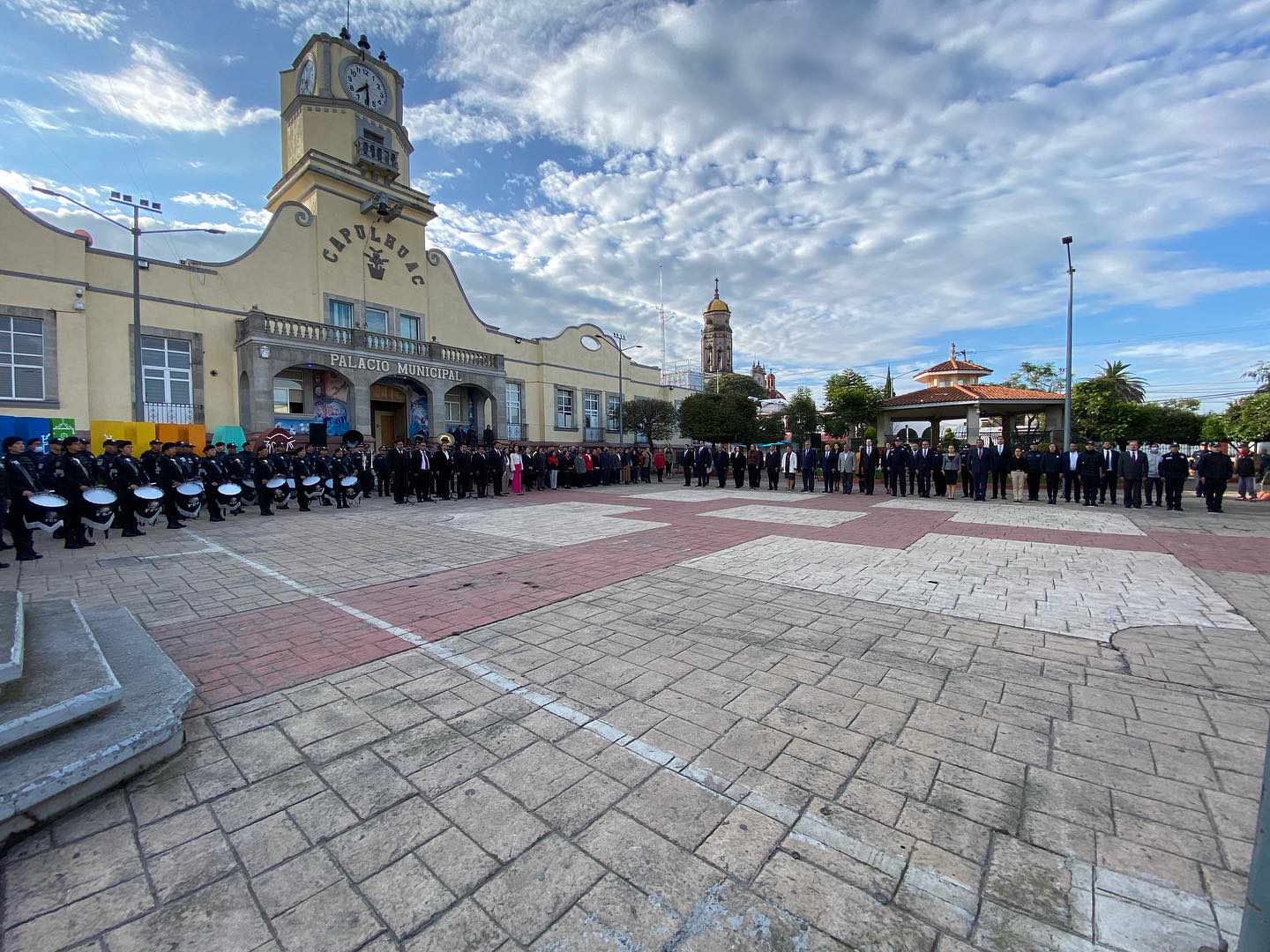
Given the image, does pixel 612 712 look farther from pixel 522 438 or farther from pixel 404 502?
pixel 522 438

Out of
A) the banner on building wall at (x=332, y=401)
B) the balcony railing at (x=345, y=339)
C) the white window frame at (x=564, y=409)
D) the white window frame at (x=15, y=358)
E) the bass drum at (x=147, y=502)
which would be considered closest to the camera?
the bass drum at (x=147, y=502)

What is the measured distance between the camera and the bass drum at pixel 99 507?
8996 millimetres

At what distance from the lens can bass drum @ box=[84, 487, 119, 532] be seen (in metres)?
9.00

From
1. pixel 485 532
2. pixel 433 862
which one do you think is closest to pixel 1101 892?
pixel 433 862

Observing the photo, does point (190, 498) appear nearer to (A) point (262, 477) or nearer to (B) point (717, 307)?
(A) point (262, 477)

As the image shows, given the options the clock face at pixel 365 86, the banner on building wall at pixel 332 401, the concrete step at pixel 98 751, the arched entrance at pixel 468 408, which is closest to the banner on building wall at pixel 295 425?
the banner on building wall at pixel 332 401

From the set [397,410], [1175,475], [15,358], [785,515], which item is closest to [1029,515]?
[1175,475]

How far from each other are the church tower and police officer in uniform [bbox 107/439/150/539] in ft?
247

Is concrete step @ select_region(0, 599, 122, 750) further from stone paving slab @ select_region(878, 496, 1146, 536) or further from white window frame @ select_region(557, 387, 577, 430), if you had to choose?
white window frame @ select_region(557, 387, 577, 430)

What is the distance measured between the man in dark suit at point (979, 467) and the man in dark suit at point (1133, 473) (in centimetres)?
304

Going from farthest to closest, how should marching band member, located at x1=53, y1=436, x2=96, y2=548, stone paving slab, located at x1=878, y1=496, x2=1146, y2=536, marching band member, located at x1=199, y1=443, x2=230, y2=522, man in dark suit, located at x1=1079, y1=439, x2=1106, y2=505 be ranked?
man in dark suit, located at x1=1079, y1=439, x2=1106, y2=505 < marching band member, located at x1=199, y1=443, x2=230, y2=522 < stone paving slab, located at x1=878, y1=496, x2=1146, y2=536 < marching band member, located at x1=53, y1=436, x2=96, y2=548

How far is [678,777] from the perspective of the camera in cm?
259

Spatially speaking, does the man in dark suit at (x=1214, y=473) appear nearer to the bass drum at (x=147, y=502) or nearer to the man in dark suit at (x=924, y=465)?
the man in dark suit at (x=924, y=465)

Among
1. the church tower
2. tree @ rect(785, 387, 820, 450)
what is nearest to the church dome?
the church tower
